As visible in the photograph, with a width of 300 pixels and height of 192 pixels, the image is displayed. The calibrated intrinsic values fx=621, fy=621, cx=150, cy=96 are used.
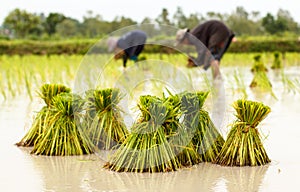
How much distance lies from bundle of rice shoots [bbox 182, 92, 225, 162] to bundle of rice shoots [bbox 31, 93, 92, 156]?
774mm

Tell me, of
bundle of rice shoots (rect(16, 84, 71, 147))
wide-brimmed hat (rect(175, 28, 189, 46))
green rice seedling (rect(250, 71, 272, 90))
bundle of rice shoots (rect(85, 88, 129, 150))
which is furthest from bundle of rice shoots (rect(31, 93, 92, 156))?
green rice seedling (rect(250, 71, 272, 90))

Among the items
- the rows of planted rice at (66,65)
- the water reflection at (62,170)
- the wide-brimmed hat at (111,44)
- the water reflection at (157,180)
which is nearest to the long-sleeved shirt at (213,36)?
the rows of planted rice at (66,65)

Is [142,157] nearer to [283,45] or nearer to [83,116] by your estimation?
[83,116]

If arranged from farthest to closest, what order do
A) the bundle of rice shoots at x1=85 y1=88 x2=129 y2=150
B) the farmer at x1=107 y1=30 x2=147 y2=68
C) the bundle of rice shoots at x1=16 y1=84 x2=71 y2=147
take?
1. the farmer at x1=107 y1=30 x2=147 y2=68
2. the bundle of rice shoots at x1=16 y1=84 x2=71 y2=147
3. the bundle of rice shoots at x1=85 y1=88 x2=129 y2=150

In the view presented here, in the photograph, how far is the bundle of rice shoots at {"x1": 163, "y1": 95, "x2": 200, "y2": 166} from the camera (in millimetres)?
3867

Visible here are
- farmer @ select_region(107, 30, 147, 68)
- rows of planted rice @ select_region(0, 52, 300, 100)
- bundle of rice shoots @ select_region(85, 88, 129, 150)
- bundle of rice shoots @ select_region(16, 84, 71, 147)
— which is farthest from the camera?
rows of planted rice @ select_region(0, 52, 300, 100)

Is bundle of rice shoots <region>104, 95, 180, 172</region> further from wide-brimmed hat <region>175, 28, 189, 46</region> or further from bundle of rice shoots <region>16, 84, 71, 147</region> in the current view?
wide-brimmed hat <region>175, 28, 189, 46</region>

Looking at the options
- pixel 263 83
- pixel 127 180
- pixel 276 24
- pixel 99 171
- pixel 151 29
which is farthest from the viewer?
pixel 276 24

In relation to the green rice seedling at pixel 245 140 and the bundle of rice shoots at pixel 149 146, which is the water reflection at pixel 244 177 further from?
the bundle of rice shoots at pixel 149 146

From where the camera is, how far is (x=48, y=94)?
4707 millimetres

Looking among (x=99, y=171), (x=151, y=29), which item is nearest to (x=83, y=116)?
(x=99, y=171)

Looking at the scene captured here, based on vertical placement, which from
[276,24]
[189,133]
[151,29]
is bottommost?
[189,133]

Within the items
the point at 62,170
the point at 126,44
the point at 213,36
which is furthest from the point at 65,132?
the point at 126,44

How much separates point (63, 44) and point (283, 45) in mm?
8384
